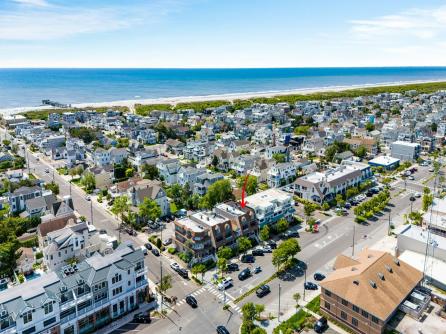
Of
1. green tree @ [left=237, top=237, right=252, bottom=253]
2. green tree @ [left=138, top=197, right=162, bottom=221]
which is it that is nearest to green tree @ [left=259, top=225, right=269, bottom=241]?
green tree @ [left=237, top=237, right=252, bottom=253]

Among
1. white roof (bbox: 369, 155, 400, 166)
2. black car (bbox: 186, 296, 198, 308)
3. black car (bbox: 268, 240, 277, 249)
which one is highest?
white roof (bbox: 369, 155, 400, 166)

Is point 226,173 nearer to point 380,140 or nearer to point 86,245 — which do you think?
point 86,245

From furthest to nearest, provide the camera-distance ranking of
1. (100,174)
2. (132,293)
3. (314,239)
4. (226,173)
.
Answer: (226,173)
(100,174)
(314,239)
(132,293)

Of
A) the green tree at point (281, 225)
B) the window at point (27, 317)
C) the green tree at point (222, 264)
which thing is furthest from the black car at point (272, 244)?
the window at point (27, 317)

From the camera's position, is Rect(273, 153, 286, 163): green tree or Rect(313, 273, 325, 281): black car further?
Rect(273, 153, 286, 163): green tree

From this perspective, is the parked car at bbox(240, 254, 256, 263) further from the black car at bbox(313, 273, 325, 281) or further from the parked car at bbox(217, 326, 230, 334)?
the parked car at bbox(217, 326, 230, 334)

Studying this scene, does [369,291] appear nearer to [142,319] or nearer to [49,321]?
[142,319]

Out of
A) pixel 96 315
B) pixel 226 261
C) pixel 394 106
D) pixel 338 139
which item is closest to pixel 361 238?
pixel 226 261
